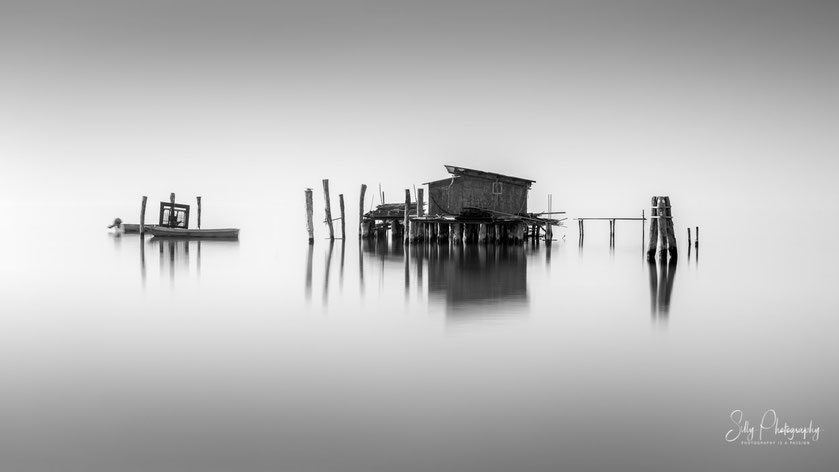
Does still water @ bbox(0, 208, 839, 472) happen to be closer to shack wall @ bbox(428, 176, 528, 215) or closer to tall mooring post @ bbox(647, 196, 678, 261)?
tall mooring post @ bbox(647, 196, 678, 261)

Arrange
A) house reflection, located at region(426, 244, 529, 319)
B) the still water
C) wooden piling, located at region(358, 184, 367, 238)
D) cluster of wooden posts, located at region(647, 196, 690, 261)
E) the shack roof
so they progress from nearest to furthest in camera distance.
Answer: the still water
house reflection, located at region(426, 244, 529, 319)
cluster of wooden posts, located at region(647, 196, 690, 261)
the shack roof
wooden piling, located at region(358, 184, 367, 238)

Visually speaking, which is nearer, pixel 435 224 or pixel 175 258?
pixel 175 258

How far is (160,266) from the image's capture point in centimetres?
2383

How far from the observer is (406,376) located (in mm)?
8664

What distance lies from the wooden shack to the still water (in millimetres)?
15681

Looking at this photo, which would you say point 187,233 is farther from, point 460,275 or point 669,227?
point 669,227

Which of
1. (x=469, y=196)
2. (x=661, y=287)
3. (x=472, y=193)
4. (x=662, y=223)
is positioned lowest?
(x=661, y=287)

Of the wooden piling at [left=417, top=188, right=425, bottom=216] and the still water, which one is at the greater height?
the wooden piling at [left=417, top=188, right=425, bottom=216]

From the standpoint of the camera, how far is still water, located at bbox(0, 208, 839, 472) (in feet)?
20.3

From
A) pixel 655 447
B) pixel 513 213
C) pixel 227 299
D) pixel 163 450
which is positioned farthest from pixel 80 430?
pixel 513 213

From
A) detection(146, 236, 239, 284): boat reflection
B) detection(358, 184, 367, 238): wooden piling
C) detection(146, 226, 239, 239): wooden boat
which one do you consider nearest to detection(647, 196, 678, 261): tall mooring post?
detection(146, 236, 239, 284): boat reflection
